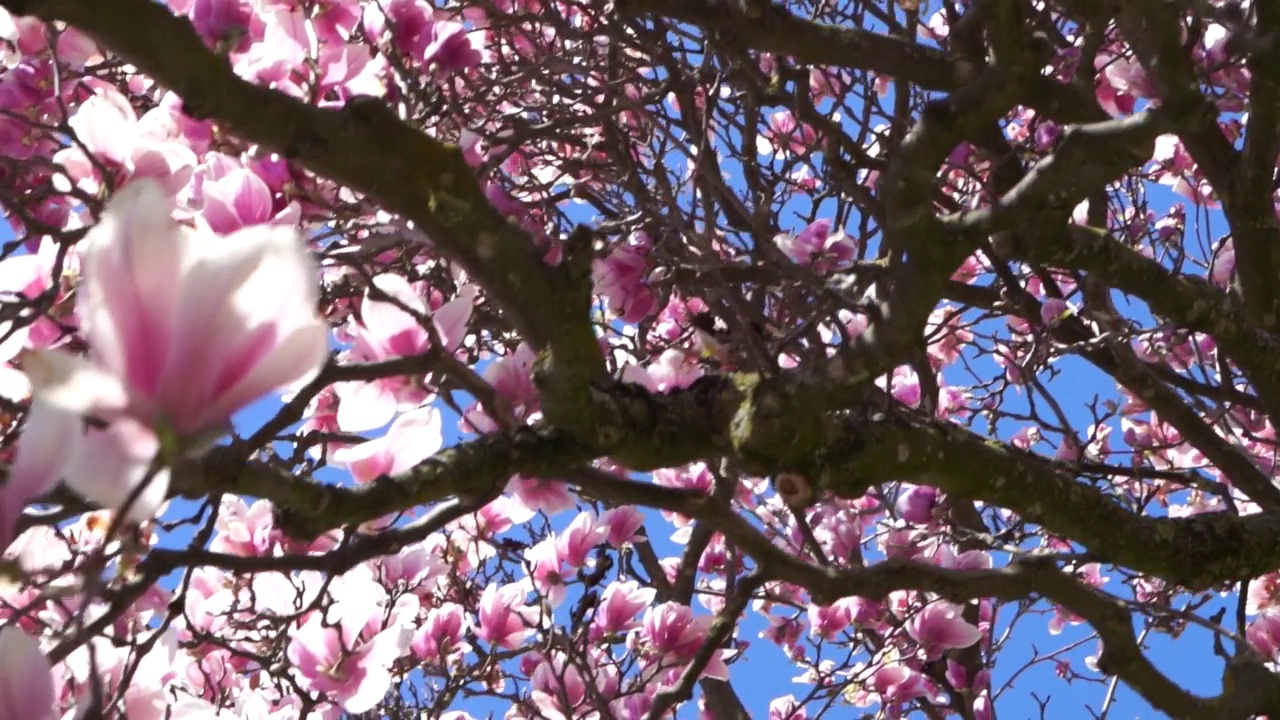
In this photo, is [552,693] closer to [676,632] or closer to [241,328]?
[676,632]

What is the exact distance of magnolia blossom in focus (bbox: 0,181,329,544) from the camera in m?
0.51

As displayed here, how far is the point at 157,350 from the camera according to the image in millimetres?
521

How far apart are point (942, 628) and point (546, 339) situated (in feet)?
5.26

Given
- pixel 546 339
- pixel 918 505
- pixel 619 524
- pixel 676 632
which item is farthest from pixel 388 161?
pixel 918 505

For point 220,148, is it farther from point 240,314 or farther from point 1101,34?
point 1101,34

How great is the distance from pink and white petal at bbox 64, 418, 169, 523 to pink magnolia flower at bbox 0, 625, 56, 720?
14 centimetres

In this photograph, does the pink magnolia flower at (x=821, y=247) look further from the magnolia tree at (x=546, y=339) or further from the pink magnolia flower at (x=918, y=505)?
the pink magnolia flower at (x=918, y=505)

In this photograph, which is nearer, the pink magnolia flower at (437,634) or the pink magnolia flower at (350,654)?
the pink magnolia flower at (350,654)

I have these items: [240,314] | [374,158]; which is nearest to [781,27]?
[374,158]

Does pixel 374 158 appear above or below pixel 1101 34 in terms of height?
below

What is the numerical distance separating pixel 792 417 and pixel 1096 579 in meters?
3.08

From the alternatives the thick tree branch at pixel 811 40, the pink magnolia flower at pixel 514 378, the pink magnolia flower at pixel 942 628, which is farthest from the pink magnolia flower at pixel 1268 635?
the pink magnolia flower at pixel 514 378

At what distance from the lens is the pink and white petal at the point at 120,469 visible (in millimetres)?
521

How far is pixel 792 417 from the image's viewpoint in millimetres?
1375
